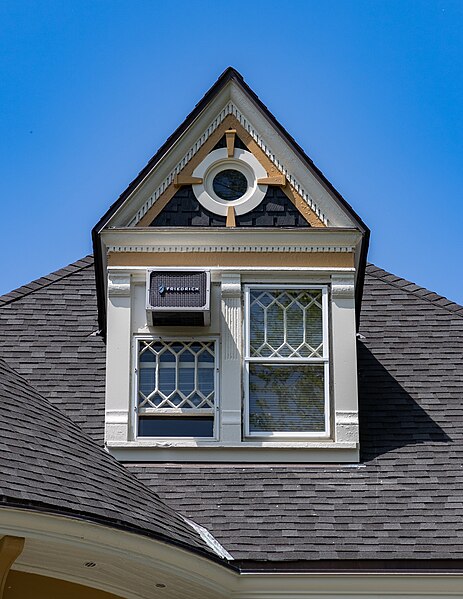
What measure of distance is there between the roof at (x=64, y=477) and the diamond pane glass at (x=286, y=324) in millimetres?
1647

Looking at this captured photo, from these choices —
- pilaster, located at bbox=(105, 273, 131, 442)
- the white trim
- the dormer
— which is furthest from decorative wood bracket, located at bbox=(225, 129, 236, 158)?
pilaster, located at bbox=(105, 273, 131, 442)

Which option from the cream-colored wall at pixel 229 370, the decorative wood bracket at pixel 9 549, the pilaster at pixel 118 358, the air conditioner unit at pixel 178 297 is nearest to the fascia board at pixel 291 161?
the cream-colored wall at pixel 229 370

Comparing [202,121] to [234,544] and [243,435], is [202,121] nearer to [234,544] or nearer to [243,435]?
[243,435]

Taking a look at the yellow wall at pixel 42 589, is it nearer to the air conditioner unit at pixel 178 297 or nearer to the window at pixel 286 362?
the window at pixel 286 362

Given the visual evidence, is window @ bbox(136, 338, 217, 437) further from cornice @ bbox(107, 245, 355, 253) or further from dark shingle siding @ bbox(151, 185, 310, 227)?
dark shingle siding @ bbox(151, 185, 310, 227)

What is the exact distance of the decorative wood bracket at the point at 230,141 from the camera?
Answer: 11391 millimetres

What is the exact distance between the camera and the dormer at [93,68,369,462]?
421 inches

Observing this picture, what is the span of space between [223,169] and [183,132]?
47 centimetres

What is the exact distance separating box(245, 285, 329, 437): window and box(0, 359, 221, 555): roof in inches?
51.2

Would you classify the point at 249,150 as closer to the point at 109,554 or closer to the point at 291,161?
the point at 291,161

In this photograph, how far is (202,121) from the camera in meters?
11.4

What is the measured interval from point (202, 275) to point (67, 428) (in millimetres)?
1830

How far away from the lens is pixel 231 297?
436 inches

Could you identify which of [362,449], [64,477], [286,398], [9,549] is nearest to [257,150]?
[286,398]
